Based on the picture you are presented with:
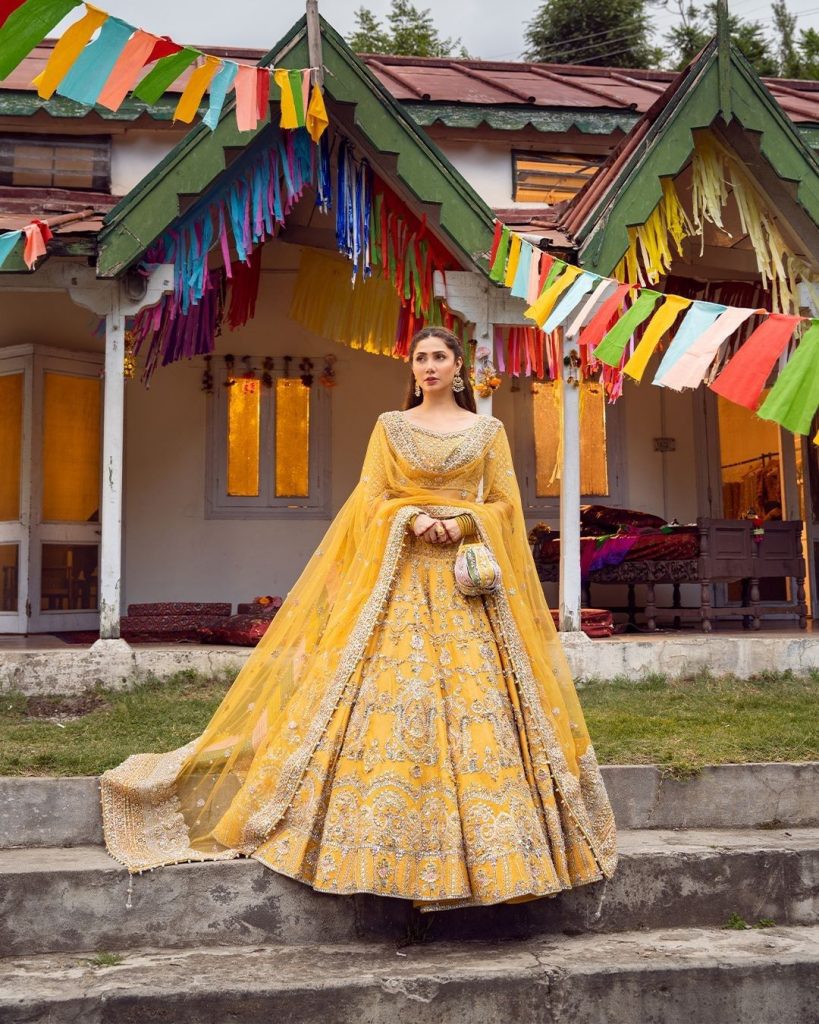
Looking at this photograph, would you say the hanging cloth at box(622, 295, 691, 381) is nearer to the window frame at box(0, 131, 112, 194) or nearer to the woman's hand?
the woman's hand

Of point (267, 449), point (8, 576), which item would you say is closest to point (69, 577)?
point (8, 576)

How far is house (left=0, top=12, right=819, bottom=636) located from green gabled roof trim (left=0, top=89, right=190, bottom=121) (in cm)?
2

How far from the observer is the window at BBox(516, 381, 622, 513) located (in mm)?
9766

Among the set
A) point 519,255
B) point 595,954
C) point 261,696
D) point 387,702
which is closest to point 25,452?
point 519,255

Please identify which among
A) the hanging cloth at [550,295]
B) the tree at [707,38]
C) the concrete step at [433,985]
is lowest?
the concrete step at [433,985]

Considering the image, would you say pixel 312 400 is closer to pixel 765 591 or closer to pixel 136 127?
pixel 136 127

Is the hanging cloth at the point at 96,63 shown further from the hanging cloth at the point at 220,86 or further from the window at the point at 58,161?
A: the window at the point at 58,161

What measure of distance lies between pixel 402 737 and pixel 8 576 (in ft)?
19.5

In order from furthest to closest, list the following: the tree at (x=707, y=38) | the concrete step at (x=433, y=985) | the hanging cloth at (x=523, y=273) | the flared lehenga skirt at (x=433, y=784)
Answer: the tree at (x=707, y=38), the hanging cloth at (x=523, y=273), the flared lehenga skirt at (x=433, y=784), the concrete step at (x=433, y=985)

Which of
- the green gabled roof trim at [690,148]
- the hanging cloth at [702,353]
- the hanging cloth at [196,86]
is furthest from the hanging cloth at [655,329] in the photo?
the hanging cloth at [196,86]

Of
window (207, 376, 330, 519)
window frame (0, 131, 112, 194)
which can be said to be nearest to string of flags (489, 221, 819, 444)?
window (207, 376, 330, 519)

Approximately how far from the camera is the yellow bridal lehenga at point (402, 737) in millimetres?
3451

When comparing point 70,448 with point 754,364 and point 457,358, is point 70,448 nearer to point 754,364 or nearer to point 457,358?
point 457,358

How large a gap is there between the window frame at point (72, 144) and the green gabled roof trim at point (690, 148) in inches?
160
